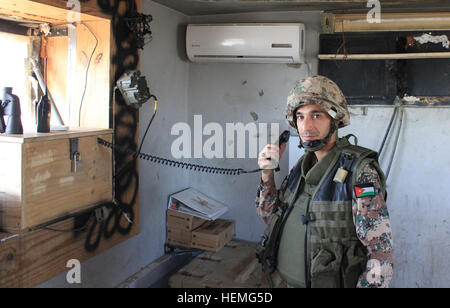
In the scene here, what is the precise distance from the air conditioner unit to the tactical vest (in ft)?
5.41

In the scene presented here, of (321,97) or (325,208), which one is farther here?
(321,97)

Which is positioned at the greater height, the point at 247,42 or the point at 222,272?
the point at 247,42

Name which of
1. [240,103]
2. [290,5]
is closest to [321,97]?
[290,5]

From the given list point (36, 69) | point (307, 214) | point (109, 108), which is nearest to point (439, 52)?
point (307, 214)

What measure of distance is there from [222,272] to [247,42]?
1780 millimetres

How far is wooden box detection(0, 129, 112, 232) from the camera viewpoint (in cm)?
197

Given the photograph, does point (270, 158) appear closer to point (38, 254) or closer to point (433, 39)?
point (38, 254)

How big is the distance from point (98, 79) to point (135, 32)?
1.38 ft

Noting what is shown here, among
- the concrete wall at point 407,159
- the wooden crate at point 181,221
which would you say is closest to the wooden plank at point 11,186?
the wooden crate at point 181,221

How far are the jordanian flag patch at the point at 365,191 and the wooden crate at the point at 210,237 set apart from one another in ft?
6.74

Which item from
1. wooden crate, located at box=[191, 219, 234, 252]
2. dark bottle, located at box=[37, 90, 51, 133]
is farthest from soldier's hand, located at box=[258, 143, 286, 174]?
wooden crate, located at box=[191, 219, 234, 252]

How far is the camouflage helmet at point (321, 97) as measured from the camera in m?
1.86

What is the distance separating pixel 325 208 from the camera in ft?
5.73

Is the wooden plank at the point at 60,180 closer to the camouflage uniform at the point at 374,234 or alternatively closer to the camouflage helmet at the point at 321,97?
the camouflage helmet at the point at 321,97
